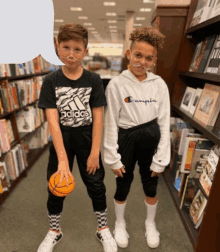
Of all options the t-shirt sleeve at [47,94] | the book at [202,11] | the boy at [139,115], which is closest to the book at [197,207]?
the boy at [139,115]

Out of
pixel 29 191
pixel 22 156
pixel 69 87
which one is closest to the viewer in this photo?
pixel 69 87

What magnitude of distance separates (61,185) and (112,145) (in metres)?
0.38

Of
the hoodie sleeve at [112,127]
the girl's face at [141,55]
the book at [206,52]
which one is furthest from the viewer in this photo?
the book at [206,52]

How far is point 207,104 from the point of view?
1.45m

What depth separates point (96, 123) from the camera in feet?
3.83

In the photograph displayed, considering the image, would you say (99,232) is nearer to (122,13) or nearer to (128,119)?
(128,119)

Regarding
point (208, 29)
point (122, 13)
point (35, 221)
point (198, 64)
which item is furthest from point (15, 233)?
point (122, 13)

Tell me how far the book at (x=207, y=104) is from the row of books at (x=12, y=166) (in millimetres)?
1788

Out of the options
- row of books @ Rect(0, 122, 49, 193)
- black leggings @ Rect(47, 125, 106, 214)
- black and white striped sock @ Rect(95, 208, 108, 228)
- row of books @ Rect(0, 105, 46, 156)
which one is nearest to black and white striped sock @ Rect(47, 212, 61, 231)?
black leggings @ Rect(47, 125, 106, 214)

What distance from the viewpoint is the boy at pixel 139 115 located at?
109 cm

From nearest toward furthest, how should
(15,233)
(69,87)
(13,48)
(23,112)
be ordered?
1. (13,48)
2. (69,87)
3. (15,233)
4. (23,112)

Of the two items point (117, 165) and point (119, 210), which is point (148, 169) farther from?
point (119, 210)

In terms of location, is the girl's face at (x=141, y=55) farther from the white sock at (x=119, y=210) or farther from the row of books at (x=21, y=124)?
the row of books at (x=21, y=124)

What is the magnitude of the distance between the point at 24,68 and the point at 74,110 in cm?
169
